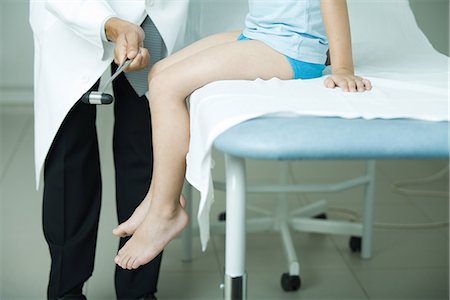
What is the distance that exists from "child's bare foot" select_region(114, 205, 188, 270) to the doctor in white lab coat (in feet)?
0.92

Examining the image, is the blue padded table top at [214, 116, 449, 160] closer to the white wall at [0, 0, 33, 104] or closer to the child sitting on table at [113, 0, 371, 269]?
the child sitting on table at [113, 0, 371, 269]

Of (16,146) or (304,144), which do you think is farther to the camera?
(16,146)

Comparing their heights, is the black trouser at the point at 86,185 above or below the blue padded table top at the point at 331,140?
below

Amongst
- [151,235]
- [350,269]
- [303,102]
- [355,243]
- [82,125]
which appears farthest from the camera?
[355,243]

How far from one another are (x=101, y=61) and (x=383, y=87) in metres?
0.63

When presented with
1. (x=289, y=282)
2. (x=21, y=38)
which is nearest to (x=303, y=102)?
(x=289, y=282)

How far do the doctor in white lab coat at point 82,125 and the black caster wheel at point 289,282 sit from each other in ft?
1.21

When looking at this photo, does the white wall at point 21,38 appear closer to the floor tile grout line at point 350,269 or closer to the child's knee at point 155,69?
the floor tile grout line at point 350,269

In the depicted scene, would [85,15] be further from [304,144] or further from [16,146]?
[16,146]

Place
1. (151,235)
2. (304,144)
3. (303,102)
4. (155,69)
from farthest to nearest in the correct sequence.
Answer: (155,69) → (151,235) → (303,102) → (304,144)

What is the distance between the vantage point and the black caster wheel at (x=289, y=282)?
2.14 metres

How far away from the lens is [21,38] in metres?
3.94

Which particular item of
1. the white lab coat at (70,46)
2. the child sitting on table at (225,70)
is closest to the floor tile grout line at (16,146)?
the white lab coat at (70,46)

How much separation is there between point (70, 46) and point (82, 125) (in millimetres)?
178
